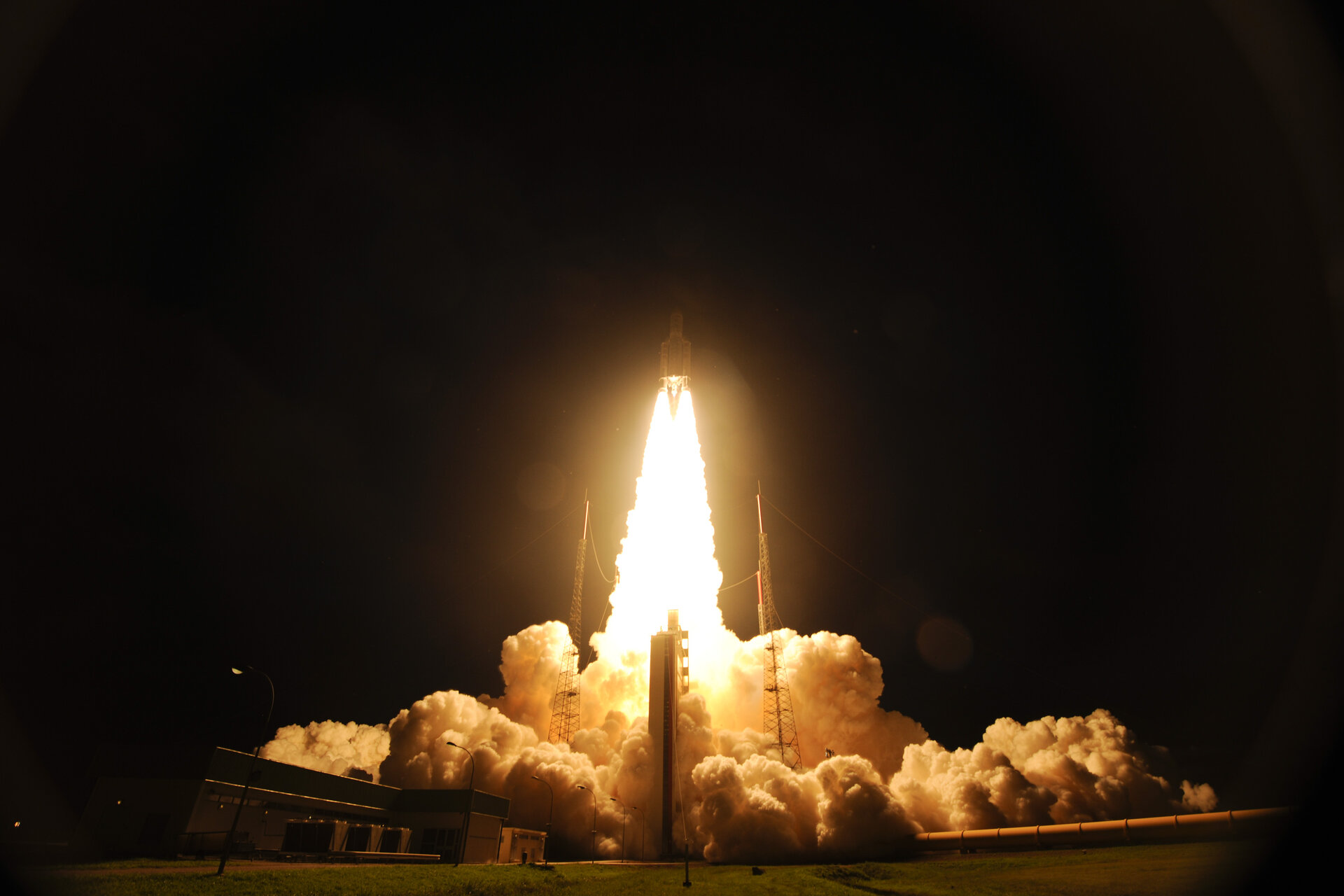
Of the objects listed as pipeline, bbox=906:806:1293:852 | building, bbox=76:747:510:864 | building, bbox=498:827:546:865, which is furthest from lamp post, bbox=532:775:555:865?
pipeline, bbox=906:806:1293:852

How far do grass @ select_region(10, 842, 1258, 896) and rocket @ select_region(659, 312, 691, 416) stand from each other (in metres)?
46.3

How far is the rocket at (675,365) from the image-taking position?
77.2 m

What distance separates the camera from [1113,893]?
36.1 m

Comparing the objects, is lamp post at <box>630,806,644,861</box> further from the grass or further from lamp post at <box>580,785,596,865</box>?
the grass

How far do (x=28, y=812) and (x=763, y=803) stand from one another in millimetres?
59419

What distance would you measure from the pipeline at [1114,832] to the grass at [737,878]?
0.82m

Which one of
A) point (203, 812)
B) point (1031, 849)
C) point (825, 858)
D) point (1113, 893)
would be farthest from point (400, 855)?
point (1031, 849)

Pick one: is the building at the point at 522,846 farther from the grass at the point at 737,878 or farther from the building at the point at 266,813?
the grass at the point at 737,878

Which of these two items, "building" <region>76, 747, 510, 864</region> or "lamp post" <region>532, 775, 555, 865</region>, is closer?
"building" <region>76, 747, 510, 864</region>

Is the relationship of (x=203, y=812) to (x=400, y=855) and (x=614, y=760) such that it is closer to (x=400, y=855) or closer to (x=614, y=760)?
(x=400, y=855)

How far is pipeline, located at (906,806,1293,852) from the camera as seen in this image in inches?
1715

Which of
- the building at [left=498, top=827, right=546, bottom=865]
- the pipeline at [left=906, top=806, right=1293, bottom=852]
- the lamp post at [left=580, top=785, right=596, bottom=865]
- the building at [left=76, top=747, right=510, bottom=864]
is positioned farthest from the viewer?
the lamp post at [left=580, top=785, right=596, bottom=865]

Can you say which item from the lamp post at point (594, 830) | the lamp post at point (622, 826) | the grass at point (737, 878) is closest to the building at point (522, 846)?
the lamp post at point (594, 830)

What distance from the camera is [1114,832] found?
4991 centimetres
